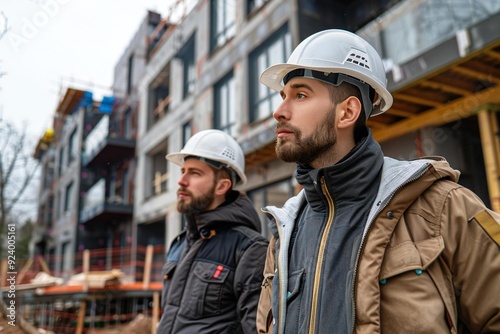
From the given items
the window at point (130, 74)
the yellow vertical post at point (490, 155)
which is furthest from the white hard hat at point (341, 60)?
the window at point (130, 74)

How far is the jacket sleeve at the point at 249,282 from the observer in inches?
106

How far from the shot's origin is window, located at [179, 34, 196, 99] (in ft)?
56.1

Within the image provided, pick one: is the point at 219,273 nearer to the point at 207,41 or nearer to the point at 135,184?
the point at 207,41

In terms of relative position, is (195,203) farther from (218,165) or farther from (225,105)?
(225,105)

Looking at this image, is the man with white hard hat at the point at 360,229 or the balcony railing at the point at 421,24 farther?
the balcony railing at the point at 421,24

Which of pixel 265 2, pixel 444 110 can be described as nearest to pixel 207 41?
pixel 265 2

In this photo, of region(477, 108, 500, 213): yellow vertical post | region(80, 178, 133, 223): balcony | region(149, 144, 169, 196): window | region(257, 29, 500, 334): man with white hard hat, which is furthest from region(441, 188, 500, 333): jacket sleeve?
region(80, 178, 133, 223): balcony

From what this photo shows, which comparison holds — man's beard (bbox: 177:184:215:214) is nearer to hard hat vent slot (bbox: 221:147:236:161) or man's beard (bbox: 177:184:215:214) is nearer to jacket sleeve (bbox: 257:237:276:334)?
hard hat vent slot (bbox: 221:147:236:161)

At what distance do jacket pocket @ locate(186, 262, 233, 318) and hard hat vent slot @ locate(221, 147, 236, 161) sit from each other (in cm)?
122

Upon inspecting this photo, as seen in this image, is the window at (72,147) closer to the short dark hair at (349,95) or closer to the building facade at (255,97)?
the building facade at (255,97)

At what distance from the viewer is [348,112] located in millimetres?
1993

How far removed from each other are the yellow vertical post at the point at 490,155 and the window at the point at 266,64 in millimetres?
5355

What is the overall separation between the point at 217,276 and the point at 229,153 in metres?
1.35

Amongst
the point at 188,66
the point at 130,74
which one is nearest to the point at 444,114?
the point at 188,66
